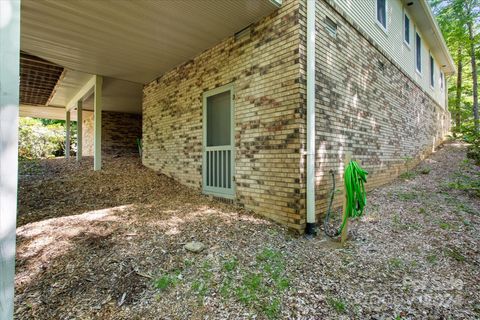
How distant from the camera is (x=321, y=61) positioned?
3.93 metres

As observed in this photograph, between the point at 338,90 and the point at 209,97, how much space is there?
2.56 meters

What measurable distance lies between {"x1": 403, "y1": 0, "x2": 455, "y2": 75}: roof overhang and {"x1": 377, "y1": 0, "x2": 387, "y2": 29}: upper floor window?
1.93 metres

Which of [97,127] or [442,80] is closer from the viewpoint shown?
[97,127]

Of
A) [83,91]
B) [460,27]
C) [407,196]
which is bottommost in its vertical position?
[407,196]

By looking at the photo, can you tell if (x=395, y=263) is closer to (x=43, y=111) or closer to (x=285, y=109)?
(x=285, y=109)

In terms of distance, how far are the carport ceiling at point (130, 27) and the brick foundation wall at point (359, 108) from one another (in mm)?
1333

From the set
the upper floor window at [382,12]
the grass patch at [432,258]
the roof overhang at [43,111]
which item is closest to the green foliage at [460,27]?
the upper floor window at [382,12]

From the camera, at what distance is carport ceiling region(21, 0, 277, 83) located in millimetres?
3723

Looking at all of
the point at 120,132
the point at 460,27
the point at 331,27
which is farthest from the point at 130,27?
the point at 460,27

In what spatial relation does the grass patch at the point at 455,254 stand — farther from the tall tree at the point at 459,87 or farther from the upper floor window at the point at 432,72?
the tall tree at the point at 459,87

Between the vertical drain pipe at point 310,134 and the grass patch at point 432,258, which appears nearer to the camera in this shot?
the grass patch at point 432,258

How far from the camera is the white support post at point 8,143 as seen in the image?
1.25m

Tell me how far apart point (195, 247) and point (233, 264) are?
1.68 ft

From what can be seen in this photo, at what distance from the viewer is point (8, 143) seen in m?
1.27
